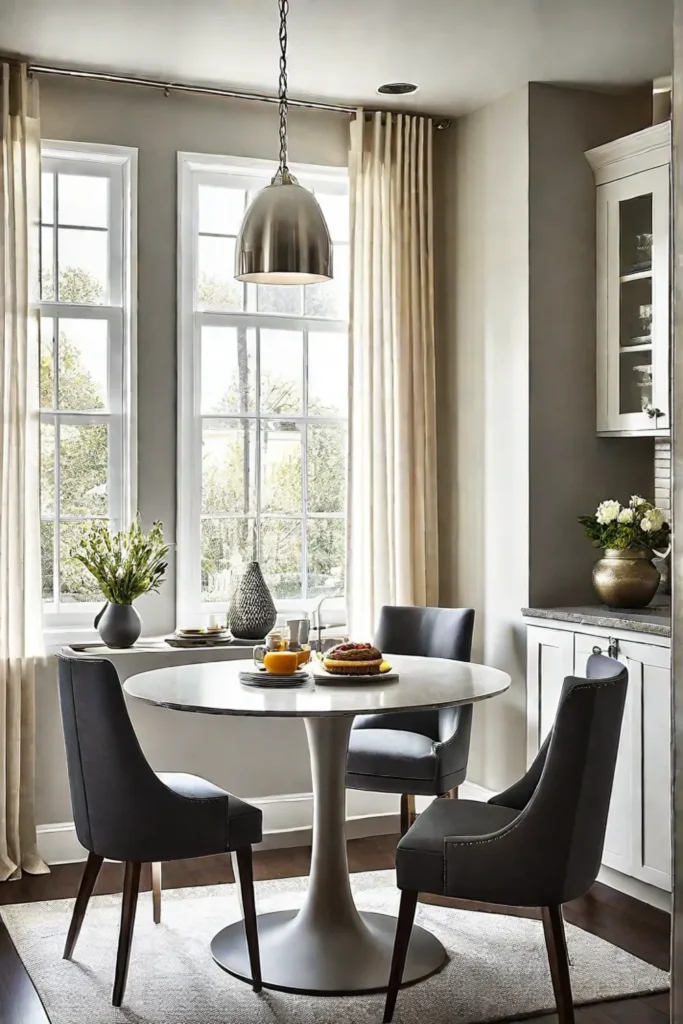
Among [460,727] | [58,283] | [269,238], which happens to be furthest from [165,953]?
[58,283]

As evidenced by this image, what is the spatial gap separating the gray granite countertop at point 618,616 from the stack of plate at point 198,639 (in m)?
1.17

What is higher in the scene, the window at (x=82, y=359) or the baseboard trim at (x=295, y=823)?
the window at (x=82, y=359)

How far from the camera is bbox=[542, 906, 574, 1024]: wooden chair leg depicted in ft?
8.63

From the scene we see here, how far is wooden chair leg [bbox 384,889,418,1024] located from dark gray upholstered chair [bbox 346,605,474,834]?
91cm

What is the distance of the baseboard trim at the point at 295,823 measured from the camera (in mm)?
4188

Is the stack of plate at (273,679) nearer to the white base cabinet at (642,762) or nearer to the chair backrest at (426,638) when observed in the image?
the chair backrest at (426,638)

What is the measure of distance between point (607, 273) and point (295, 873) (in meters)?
2.57

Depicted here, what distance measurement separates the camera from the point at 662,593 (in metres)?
4.39

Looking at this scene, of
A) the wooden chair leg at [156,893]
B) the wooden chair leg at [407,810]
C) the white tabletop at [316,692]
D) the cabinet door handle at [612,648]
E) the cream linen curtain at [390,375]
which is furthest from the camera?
the cream linen curtain at [390,375]

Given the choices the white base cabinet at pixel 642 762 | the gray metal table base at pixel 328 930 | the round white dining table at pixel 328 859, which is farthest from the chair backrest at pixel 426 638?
the gray metal table base at pixel 328 930

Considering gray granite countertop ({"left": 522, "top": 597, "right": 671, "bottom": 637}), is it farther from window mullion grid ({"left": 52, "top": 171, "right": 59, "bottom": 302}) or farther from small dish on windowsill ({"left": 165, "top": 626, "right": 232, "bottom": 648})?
window mullion grid ({"left": 52, "top": 171, "right": 59, "bottom": 302})

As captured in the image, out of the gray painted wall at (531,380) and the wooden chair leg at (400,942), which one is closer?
the wooden chair leg at (400,942)

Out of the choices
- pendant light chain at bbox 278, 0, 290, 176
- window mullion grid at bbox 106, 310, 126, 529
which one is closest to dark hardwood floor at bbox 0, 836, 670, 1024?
window mullion grid at bbox 106, 310, 126, 529

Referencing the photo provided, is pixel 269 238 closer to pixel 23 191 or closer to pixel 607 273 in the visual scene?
pixel 23 191
